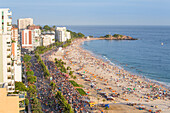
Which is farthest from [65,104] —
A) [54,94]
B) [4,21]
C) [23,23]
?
[23,23]

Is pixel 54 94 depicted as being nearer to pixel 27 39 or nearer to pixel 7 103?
pixel 7 103

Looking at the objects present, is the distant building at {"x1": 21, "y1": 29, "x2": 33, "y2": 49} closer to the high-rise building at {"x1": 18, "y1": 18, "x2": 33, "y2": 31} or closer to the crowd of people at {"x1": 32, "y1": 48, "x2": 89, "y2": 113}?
the crowd of people at {"x1": 32, "y1": 48, "x2": 89, "y2": 113}

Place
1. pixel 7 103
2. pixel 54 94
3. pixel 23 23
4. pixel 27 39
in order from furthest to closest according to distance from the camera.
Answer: pixel 23 23
pixel 27 39
pixel 54 94
pixel 7 103

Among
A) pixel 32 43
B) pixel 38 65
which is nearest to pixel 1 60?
pixel 38 65

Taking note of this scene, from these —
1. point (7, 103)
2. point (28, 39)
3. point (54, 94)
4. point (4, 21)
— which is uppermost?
point (4, 21)

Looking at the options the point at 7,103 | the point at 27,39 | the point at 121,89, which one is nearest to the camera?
the point at 7,103

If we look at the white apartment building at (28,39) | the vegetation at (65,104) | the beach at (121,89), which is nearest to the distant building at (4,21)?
the vegetation at (65,104)

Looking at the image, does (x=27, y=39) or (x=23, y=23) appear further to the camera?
(x=23, y=23)

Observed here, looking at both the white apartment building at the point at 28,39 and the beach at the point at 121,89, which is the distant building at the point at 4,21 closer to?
the beach at the point at 121,89

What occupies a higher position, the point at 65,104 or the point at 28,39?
the point at 28,39

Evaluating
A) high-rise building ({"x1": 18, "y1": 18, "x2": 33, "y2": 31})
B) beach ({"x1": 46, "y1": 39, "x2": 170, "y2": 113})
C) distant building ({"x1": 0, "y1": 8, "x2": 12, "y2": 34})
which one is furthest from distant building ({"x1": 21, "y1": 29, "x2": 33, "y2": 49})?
distant building ({"x1": 0, "y1": 8, "x2": 12, "y2": 34})

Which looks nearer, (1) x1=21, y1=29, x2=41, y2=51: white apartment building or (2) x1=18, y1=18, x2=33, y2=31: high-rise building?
(1) x1=21, y1=29, x2=41, y2=51: white apartment building

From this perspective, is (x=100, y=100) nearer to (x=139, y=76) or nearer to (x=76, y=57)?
(x=139, y=76)
